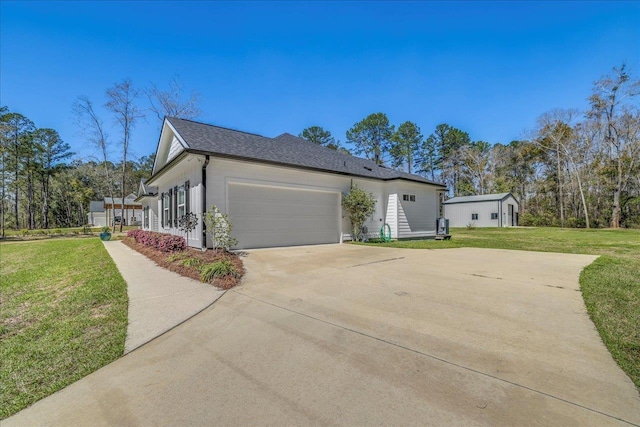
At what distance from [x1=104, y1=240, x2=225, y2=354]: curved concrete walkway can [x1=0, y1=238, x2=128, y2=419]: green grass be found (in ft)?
0.46

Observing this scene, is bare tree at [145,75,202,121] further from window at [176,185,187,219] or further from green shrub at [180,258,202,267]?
green shrub at [180,258,202,267]

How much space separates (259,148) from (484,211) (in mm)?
27349

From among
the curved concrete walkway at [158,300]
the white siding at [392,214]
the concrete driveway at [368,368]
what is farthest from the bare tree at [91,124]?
the concrete driveway at [368,368]

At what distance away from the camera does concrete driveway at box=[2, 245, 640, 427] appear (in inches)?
73.3

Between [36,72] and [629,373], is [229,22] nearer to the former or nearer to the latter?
[36,72]

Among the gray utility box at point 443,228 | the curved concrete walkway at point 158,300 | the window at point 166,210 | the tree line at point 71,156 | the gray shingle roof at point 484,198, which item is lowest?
the curved concrete walkway at point 158,300

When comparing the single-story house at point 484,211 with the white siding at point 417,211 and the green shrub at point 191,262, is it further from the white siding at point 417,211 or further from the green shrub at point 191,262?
the green shrub at point 191,262

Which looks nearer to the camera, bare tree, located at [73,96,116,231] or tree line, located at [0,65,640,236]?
bare tree, located at [73,96,116,231]

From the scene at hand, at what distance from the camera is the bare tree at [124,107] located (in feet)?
68.1

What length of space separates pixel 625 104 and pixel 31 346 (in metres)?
38.0

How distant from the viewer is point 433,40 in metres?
11.9

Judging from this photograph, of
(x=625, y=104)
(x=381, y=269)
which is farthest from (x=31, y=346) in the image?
(x=625, y=104)

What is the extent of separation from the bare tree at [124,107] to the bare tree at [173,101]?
1258 mm

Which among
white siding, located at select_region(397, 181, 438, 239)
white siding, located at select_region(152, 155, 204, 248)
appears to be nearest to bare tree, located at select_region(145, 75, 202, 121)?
white siding, located at select_region(152, 155, 204, 248)
